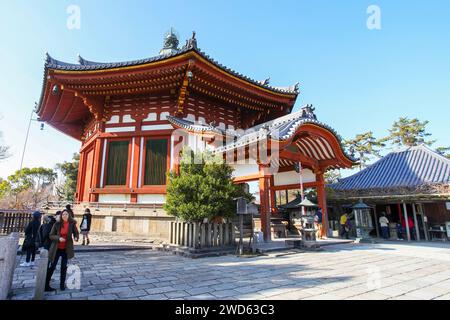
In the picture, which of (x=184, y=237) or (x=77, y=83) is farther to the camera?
(x=77, y=83)

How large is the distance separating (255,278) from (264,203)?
15.2 feet

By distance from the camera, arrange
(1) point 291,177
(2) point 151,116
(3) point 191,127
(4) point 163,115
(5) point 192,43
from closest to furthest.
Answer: (5) point 192,43 < (3) point 191,127 < (4) point 163,115 < (2) point 151,116 < (1) point 291,177

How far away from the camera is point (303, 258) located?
7238 mm

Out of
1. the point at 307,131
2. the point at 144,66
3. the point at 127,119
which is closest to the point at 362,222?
the point at 307,131

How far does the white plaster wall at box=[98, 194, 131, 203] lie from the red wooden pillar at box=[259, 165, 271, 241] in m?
6.49

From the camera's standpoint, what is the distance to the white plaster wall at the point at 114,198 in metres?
12.0

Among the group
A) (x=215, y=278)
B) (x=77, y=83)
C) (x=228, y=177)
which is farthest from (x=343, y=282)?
(x=77, y=83)

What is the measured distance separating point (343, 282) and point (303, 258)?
9.13 feet

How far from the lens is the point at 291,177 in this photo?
13.6m

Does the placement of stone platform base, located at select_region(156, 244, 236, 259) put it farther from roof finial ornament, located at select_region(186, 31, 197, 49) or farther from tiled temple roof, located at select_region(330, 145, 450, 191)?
tiled temple roof, located at select_region(330, 145, 450, 191)

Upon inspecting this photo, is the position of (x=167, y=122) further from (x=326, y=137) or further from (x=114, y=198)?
(x=326, y=137)

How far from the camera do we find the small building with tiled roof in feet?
44.6

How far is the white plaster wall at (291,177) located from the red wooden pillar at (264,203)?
Answer: 14.0ft
